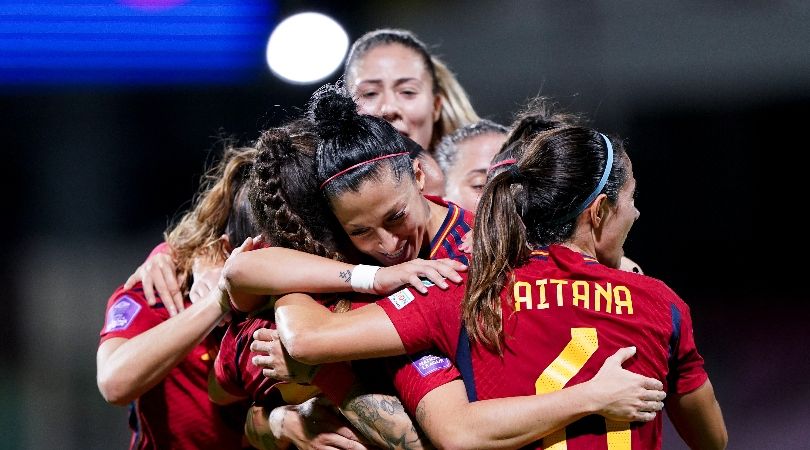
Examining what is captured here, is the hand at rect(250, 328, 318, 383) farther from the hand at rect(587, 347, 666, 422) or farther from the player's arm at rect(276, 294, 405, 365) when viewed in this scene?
the hand at rect(587, 347, 666, 422)

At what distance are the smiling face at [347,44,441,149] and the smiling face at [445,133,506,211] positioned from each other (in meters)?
0.18

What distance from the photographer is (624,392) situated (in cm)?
219

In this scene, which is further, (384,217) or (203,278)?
(203,278)

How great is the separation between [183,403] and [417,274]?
1.11 m

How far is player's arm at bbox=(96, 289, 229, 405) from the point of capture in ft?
8.96

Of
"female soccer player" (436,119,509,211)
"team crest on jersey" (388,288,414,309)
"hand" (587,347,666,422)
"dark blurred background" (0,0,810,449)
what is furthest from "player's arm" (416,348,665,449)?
"dark blurred background" (0,0,810,449)

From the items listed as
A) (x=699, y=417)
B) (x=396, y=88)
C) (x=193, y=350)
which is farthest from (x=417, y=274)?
(x=396, y=88)

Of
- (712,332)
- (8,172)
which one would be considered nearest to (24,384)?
(8,172)

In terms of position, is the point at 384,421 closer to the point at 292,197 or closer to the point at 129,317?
the point at 292,197

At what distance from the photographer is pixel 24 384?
6594 millimetres

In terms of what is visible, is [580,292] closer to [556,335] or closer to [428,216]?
[556,335]

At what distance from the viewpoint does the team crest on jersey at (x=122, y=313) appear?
3.07 metres

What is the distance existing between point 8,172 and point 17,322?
99 cm

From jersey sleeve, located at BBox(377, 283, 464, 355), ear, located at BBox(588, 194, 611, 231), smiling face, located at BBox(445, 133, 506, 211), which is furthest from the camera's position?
smiling face, located at BBox(445, 133, 506, 211)
